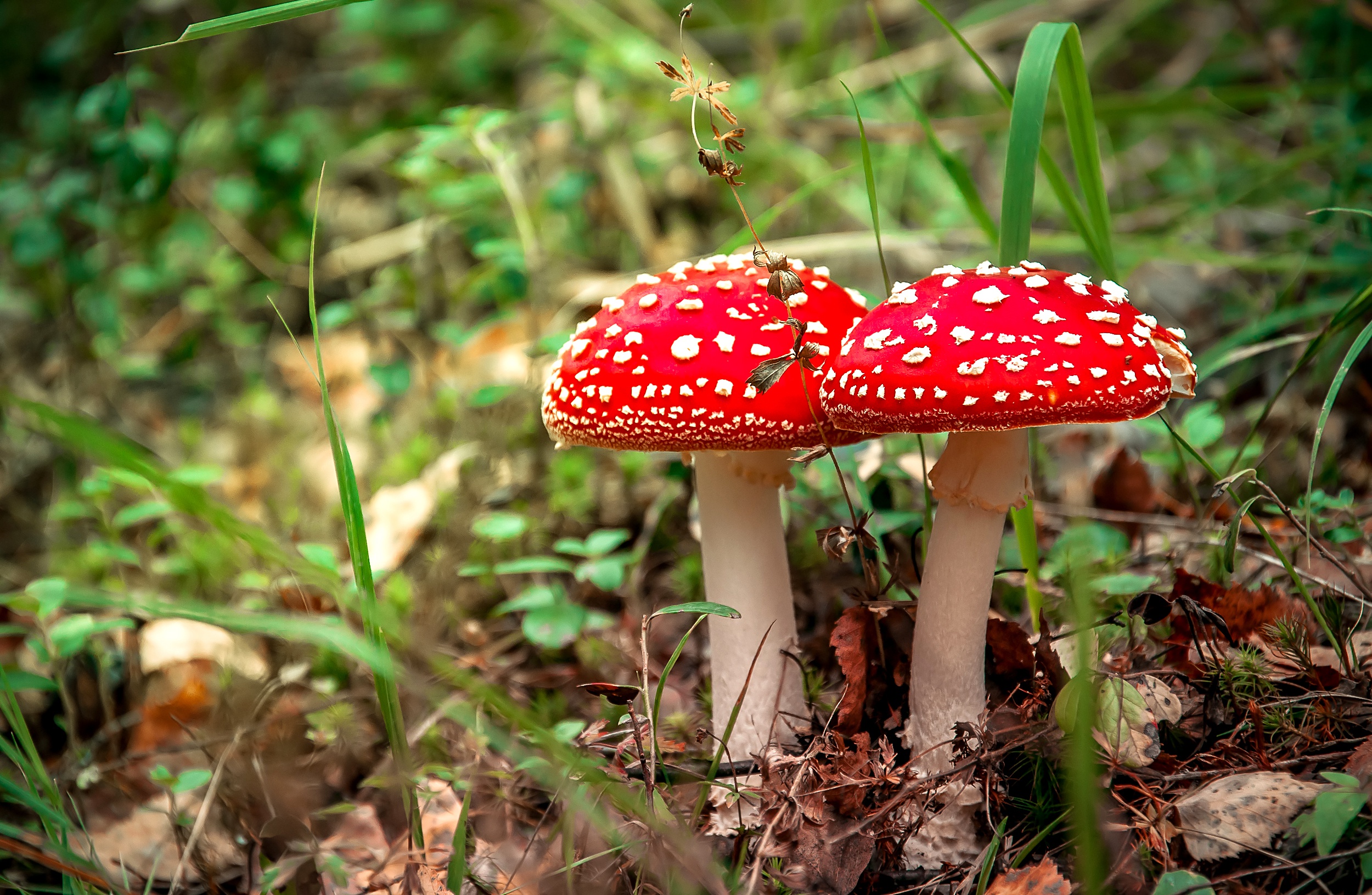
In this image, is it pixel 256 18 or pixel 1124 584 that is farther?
pixel 1124 584

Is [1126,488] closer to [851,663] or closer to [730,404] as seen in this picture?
[851,663]

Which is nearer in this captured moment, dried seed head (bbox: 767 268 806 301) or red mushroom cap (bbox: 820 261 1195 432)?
red mushroom cap (bbox: 820 261 1195 432)

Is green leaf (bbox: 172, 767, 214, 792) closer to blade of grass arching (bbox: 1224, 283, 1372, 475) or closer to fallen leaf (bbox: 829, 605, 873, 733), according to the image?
fallen leaf (bbox: 829, 605, 873, 733)

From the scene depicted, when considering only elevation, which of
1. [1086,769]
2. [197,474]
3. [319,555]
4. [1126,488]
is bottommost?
[1126,488]

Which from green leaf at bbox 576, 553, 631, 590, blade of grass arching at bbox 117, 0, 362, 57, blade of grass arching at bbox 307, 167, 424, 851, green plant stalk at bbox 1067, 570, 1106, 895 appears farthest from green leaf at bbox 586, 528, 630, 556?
green plant stalk at bbox 1067, 570, 1106, 895

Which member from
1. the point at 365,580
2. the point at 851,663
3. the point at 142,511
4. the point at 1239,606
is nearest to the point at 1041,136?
the point at 1239,606

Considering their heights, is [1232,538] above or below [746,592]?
above
